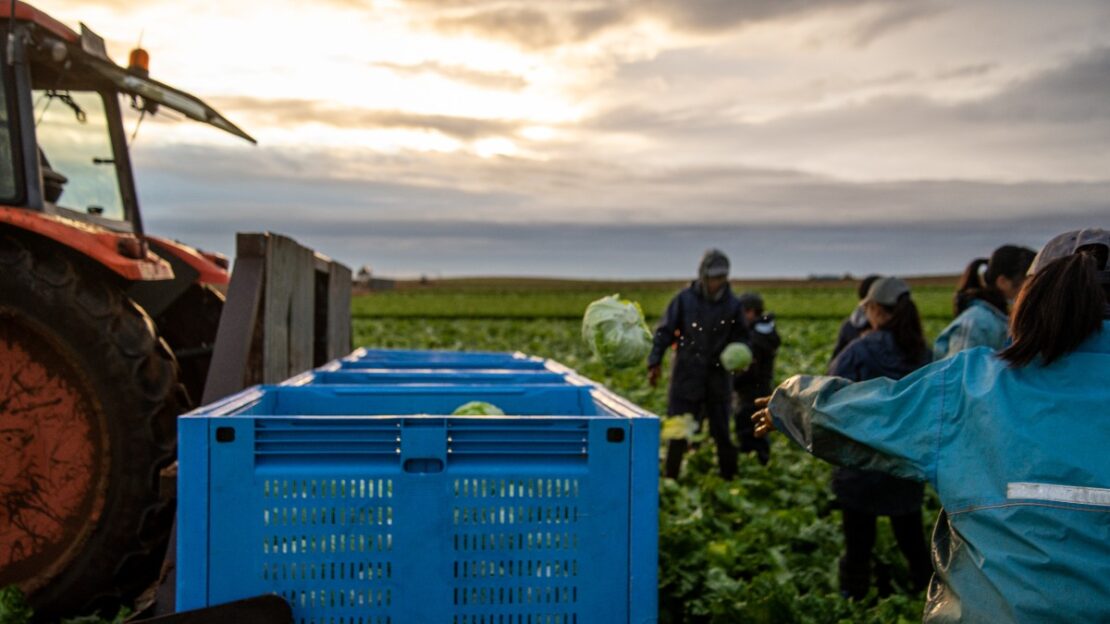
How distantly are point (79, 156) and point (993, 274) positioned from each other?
17.5 feet

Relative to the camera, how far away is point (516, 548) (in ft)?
8.18

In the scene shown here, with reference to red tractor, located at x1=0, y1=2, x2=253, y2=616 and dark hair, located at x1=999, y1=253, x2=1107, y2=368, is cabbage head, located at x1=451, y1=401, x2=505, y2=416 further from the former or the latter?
Answer: dark hair, located at x1=999, y1=253, x2=1107, y2=368

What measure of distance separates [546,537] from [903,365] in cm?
307

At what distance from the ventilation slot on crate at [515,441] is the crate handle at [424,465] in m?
0.05

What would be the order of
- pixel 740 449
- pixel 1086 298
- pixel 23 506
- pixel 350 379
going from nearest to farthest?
1. pixel 1086 298
2. pixel 23 506
3. pixel 350 379
4. pixel 740 449

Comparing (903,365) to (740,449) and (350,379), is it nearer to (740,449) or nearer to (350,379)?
(350,379)

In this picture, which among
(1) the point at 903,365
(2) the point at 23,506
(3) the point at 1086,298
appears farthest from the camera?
(1) the point at 903,365

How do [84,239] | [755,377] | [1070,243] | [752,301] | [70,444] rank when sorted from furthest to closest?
[752,301]
[755,377]
[84,239]
[70,444]
[1070,243]

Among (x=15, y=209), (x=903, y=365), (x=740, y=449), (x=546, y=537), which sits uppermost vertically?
(x=15, y=209)

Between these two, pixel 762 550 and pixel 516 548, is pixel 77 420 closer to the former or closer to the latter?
pixel 516 548

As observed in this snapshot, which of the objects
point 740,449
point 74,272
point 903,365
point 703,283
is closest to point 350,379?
point 74,272

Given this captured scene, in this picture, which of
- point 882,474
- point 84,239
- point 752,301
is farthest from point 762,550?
point 84,239

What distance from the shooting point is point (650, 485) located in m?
2.55

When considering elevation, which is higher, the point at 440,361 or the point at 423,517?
the point at 440,361
